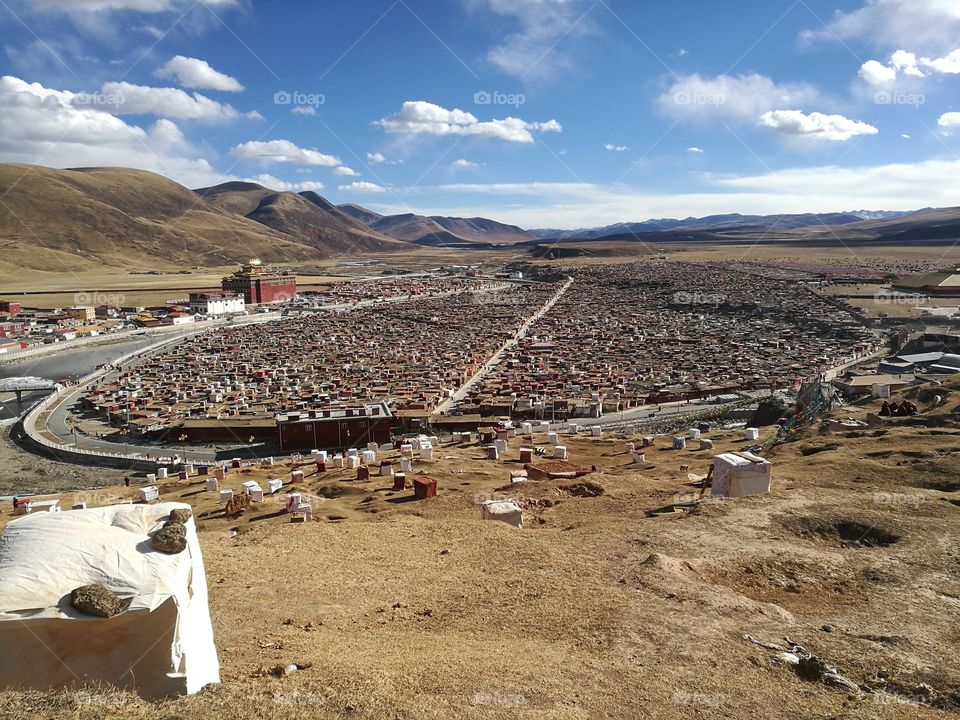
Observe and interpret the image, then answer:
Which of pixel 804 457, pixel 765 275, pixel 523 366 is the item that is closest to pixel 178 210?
pixel 765 275

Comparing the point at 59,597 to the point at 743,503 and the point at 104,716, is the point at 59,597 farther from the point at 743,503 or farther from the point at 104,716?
the point at 743,503

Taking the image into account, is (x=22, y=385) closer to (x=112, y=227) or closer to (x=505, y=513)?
(x=505, y=513)

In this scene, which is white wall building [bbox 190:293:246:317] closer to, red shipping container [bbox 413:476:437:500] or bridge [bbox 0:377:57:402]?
bridge [bbox 0:377:57:402]

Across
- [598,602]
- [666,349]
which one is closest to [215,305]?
[666,349]

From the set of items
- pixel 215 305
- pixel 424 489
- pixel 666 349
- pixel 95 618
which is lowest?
pixel 666 349

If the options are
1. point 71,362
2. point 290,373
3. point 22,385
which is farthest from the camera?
point 71,362

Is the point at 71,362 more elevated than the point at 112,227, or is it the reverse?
the point at 112,227
